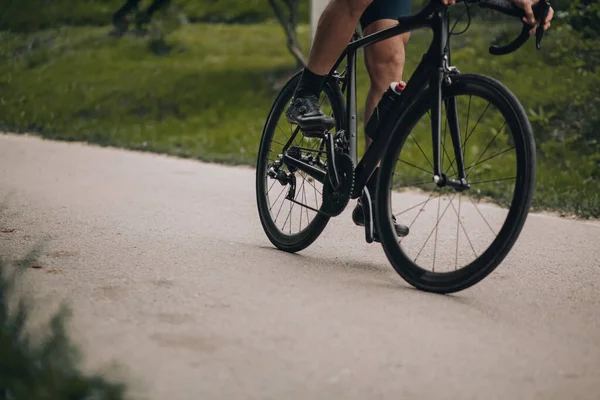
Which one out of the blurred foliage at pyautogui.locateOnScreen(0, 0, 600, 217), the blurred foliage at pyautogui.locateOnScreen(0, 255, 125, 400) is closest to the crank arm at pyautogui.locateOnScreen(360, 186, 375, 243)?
the blurred foliage at pyautogui.locateOnScreen(0, 255, 125, 400)

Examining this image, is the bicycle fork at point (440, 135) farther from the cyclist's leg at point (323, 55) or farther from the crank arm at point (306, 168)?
the crank arm at point (306, 168)

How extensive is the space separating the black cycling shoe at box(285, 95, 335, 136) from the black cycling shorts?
0.47 metres

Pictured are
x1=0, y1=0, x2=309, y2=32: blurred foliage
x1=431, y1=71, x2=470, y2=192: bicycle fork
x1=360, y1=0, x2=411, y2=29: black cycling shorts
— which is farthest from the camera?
x1=0, y1=0, x2=309, y2=32: blurred foliage

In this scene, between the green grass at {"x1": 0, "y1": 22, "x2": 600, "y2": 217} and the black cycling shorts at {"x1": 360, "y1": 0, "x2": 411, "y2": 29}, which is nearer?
the black cycling shorts at {"x1": 360, "y1": 0, "x2": 411, "y2": 29}

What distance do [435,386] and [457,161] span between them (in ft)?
4.18

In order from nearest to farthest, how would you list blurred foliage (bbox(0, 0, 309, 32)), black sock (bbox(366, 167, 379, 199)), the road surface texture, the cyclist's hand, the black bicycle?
the road surface texture → the black bicycle → the cyclist's hand → black sock (bbox(366, 167, 379, 199)) → blurred foliage (bbox(0, 0, 309, 32))

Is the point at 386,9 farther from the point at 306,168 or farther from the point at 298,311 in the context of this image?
the point at 298,311

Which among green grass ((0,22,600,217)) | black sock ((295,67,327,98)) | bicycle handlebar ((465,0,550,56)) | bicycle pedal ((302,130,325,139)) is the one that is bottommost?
green grass ((0,22,600,217))

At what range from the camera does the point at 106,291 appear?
13.0ft

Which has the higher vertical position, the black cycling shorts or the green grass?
the black cycling shorts

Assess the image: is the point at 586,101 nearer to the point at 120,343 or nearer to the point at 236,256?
the point at 236,256

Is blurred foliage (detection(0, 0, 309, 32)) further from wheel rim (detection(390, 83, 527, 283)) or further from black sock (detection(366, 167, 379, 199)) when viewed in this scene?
black sock (detection(366, 167, 379, 199))

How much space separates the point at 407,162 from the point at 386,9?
0.72 meters

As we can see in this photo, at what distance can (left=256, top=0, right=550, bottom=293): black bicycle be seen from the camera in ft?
12.5
